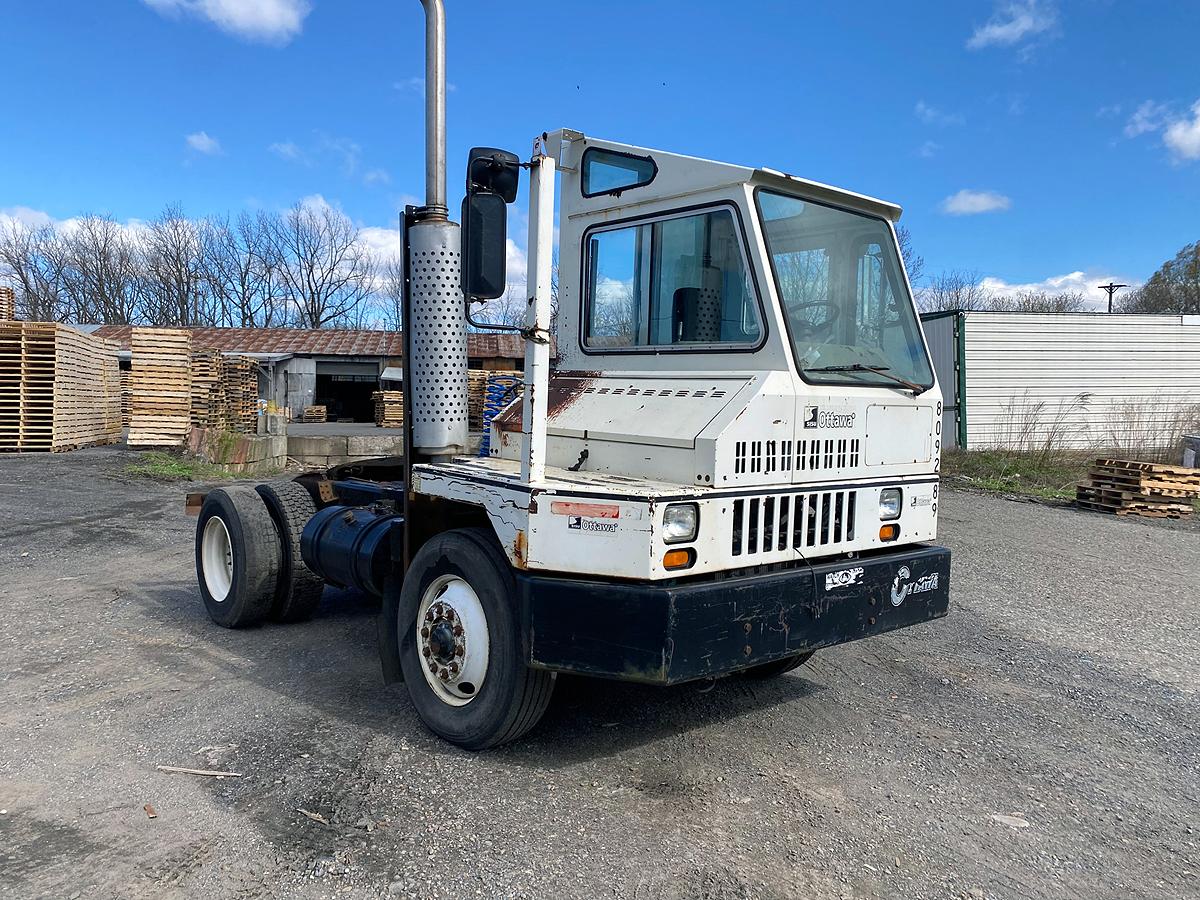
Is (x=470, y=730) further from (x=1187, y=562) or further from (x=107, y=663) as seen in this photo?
(x=1187, y=562)

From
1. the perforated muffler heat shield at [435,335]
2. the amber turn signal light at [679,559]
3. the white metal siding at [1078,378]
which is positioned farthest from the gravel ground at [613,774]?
the white metal siding at [1078,378]

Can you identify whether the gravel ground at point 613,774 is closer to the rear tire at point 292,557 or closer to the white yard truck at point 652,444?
the rear tire at point 292,557

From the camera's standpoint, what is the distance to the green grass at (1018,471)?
15.0m

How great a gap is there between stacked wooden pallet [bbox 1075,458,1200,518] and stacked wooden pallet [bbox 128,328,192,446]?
18.3 meters

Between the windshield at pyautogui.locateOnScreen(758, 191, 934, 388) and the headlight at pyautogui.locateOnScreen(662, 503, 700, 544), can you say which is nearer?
the headlight at pyautogui.locateOnScreen(662, 503, 700, 544)

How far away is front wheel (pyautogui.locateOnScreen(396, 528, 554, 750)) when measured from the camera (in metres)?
3.68

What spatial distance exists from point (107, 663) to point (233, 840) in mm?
2740

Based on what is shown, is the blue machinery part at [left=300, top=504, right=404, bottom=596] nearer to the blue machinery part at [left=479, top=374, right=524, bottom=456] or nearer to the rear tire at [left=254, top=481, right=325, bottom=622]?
the rear tire at [left=254, top=481, right=325, bottom=622]

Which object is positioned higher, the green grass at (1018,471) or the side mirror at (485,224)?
the side mirror at (485,224)

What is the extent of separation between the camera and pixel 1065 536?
419 inches

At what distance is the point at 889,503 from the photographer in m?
4.19

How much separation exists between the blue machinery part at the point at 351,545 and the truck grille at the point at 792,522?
6.77 ft

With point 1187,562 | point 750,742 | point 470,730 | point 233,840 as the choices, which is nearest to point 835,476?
point 750,742

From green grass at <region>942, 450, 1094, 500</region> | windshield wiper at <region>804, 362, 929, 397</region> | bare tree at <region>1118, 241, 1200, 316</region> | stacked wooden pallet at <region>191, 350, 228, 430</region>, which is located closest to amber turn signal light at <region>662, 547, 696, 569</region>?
windshield wiper at <region>804, 362, 929, 397</region>
